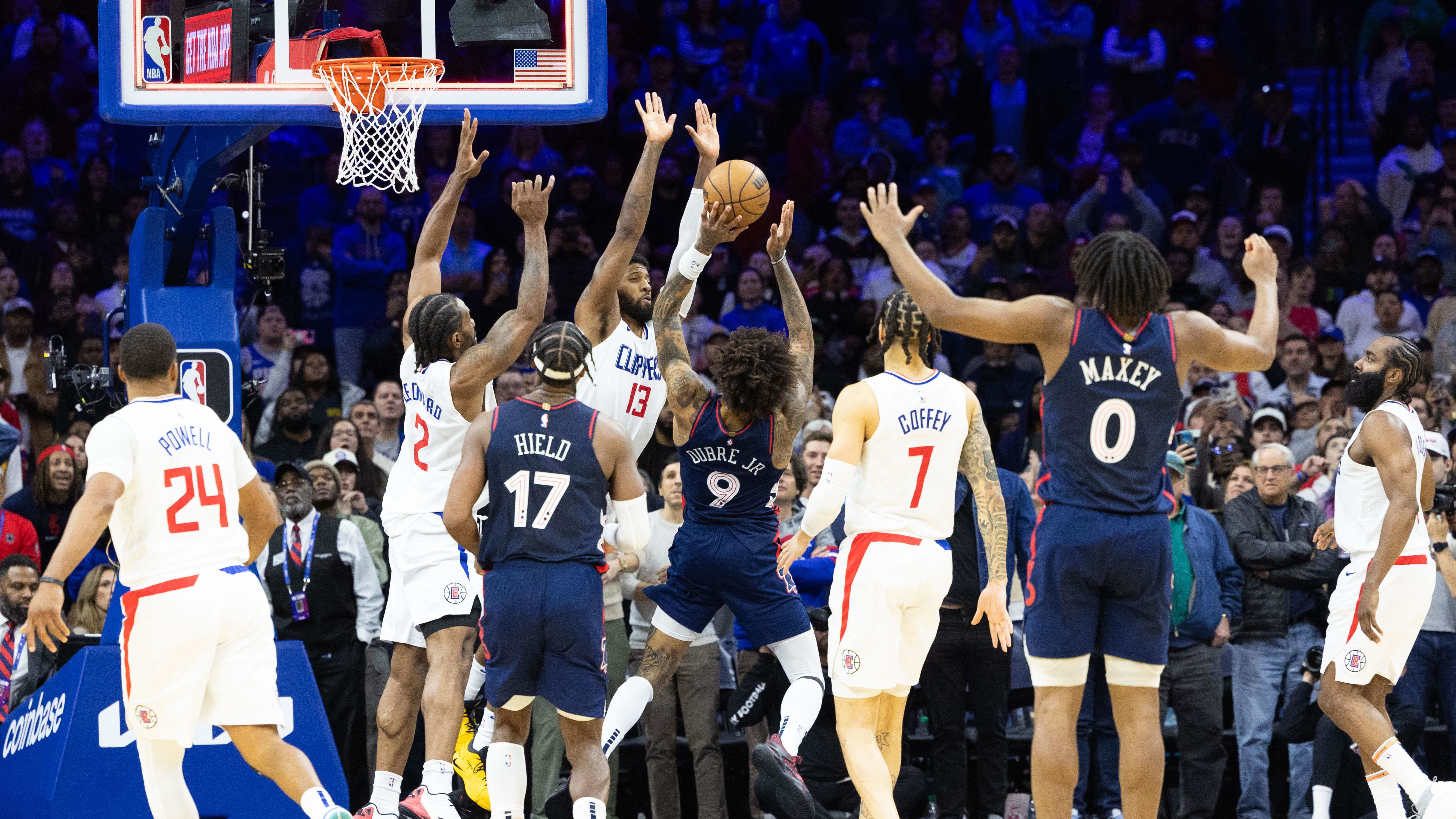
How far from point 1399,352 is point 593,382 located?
13.7 feet

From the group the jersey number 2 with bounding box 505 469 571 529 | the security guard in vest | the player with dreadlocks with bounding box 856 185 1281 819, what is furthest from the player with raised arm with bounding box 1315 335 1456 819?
the security guard in vest

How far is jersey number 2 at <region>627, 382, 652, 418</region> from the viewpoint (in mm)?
8930

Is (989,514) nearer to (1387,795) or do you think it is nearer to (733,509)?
(733,509)

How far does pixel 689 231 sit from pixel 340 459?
12.4 feet

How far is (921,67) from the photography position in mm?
17797

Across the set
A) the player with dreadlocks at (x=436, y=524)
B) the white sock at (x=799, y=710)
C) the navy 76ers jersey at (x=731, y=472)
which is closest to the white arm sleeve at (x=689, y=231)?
the navy 76ers jersey at (x=731, y=472)

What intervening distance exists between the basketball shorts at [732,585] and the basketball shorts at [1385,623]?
272cm

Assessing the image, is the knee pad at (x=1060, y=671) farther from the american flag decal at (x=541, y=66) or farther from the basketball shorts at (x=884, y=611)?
the american flag decal at (x=541, y=66)

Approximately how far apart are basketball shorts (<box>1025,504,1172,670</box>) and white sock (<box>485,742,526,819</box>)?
2.44 m

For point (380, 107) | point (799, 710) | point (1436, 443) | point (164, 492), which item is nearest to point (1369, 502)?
point (1436, 443)

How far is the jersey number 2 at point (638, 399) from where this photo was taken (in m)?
8.93

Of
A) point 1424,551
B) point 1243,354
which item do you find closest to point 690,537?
point 1243,354

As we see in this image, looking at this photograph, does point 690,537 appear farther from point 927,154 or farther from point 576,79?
point 927,154

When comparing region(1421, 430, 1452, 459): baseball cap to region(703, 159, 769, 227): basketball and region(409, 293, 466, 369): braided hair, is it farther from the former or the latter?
region(409, 293, 466, 369): braided hair
